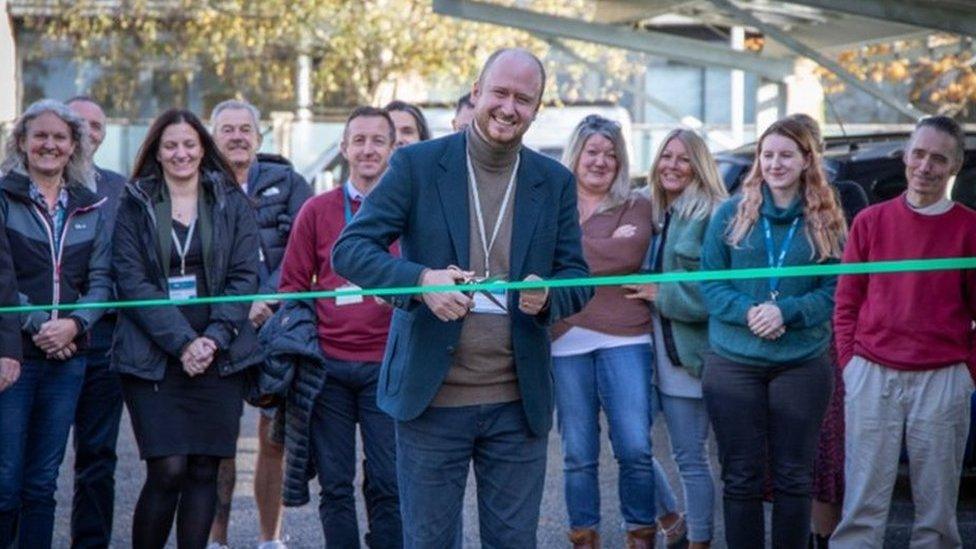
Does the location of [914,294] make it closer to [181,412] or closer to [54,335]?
[181,412]

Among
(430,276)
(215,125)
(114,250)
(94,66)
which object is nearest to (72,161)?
(114,250)

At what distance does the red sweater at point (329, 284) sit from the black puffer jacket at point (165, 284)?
1.26 ft

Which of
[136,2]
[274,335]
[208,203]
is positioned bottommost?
[274,335]

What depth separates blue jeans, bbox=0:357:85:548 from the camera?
7.85 metres

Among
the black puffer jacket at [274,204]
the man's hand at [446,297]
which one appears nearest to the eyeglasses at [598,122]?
the black puffer jacket at [274,204]

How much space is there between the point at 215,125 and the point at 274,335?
2.08m

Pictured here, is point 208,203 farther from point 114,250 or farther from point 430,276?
point 430,276

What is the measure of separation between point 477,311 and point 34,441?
2.71 meters

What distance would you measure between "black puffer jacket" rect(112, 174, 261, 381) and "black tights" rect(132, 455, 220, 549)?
37cm

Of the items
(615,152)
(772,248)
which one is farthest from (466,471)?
(615,152)

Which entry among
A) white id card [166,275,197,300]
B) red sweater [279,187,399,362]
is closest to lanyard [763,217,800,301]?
red sweater [279,187,399,362]

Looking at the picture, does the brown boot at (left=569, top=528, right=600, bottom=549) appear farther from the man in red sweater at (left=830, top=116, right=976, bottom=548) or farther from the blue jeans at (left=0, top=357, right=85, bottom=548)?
the blue jeans at (left=0, top=357, right=85, bottom=548)

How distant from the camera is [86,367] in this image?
848 centimetres

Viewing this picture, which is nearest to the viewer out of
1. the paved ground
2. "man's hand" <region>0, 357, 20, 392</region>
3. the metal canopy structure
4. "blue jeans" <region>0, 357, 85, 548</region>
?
"man's hand" <region>0, 357, 20, 392</region>
